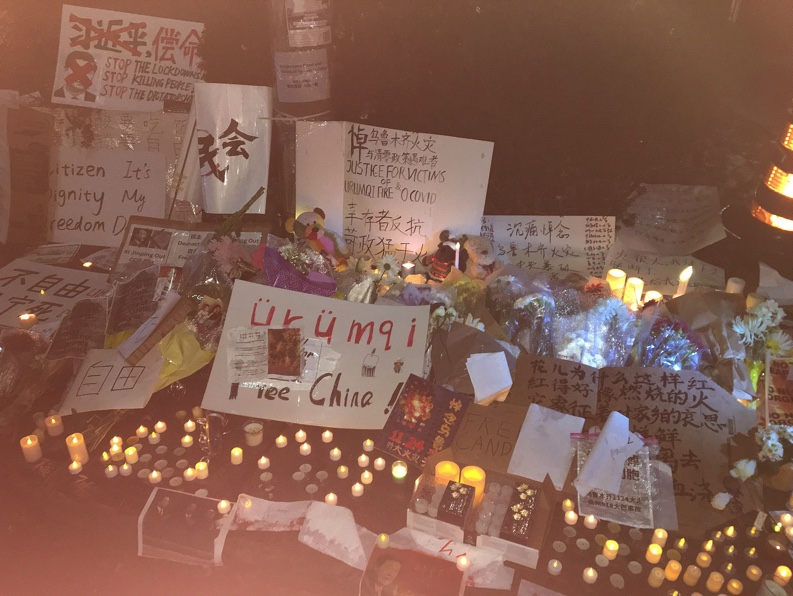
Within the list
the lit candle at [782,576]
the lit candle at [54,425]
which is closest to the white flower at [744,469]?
the lit candle at [782,576]

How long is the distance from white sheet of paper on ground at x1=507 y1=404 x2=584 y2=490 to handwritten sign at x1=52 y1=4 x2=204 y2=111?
2758mm

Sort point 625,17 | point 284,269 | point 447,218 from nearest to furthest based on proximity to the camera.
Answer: point 284,269 → point 625,17 → point 447,218

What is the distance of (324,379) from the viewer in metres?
2.42

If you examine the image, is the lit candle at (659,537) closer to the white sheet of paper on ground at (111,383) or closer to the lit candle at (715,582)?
the lit candle at (715,582)

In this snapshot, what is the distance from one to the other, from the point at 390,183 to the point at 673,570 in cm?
229

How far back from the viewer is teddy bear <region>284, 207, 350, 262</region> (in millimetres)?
3074

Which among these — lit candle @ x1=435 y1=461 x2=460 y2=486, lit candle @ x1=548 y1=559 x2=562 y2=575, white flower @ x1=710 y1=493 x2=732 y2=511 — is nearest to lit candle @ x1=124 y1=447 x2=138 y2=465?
lit candle @ x1=435 y1=461 x2=460 y2=486

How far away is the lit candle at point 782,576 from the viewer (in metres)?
1.83

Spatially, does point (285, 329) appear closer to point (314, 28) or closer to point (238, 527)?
point (238, 527)

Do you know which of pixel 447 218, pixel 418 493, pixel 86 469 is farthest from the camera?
pixel 447 218

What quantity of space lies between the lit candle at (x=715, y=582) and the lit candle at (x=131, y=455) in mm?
2067

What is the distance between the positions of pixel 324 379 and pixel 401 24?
1889mm

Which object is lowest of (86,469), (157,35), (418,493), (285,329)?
(86,469)

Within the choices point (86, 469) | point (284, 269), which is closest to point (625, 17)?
point (284, 269)
